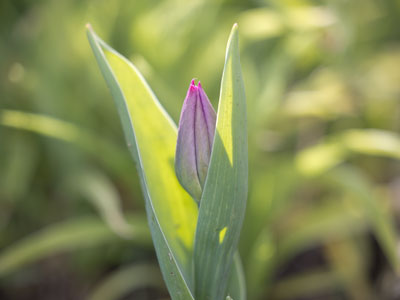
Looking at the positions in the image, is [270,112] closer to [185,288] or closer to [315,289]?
[315,289]

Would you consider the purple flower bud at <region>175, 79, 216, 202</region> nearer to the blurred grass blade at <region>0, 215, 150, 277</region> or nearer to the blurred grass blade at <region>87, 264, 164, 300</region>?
the blurred grass blade at <region>0, 215, 150, 277</region>

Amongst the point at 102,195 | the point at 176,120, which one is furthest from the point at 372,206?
the point at 102,195

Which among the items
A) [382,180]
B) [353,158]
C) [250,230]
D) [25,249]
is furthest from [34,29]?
[382,180]

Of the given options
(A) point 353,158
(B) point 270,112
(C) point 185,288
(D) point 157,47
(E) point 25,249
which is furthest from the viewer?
(A) point 353,158

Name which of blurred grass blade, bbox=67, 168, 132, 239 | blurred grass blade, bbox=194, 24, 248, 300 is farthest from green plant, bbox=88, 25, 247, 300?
blurred grass blade, bbox=67, 168, 132, 239

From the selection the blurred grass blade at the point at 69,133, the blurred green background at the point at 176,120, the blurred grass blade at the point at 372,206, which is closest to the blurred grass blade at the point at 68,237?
the blurred green background at the point at 176,120
